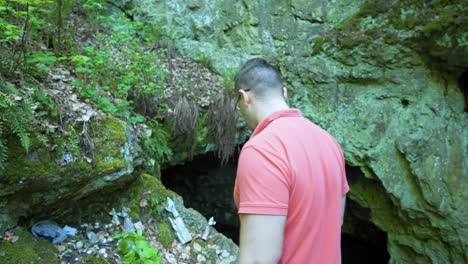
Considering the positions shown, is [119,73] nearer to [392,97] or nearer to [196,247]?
[196,247]

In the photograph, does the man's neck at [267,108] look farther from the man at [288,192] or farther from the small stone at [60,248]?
the small stone at [60,248]

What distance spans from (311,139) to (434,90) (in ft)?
15.2

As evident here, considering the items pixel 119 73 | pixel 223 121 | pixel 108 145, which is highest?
pixel 119 73

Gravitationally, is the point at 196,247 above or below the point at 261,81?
below

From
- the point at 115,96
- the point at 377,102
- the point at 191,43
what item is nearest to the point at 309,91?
the point at 377,102

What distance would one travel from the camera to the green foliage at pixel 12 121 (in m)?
2.41

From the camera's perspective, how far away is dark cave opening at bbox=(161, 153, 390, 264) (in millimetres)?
6914

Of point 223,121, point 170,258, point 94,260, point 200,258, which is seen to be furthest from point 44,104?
point 223,121

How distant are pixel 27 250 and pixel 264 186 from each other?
6.66 feet

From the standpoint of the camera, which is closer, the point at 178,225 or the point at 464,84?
the point at 178,225

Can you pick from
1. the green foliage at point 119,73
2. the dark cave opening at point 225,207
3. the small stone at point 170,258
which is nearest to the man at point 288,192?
the small stone at point 170,258

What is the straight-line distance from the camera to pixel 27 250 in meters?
2.69

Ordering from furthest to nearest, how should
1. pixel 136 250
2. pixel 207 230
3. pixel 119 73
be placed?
pixel 119 73 → pixel 207 230 → pixel 136 250

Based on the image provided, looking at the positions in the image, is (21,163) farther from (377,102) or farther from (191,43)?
(377,102)
